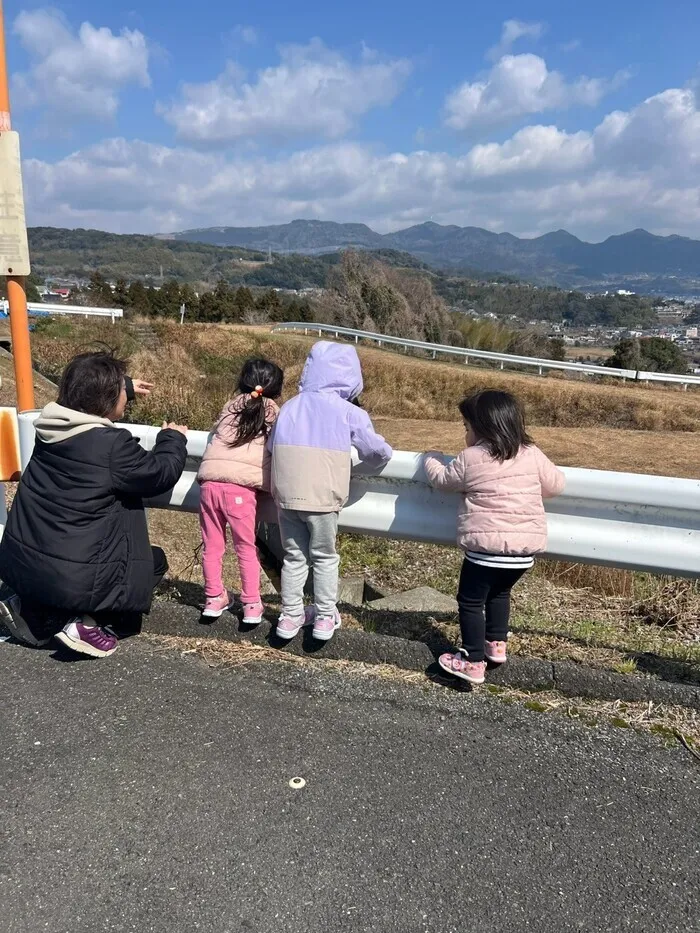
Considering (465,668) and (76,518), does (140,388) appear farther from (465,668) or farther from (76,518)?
(465,668)

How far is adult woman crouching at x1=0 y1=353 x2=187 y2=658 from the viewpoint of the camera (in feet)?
9.41

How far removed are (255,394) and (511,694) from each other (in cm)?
168

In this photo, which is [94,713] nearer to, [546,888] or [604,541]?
[546,888]

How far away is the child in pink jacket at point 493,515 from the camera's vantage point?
109 inches

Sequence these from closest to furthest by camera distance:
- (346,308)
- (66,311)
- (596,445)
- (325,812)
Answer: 1. (325,812)
2. (596,445)
3. (66,311)
4. (346,308)

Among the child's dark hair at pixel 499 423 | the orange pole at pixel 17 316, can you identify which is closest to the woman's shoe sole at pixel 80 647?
the orange pole at pixel 17 316

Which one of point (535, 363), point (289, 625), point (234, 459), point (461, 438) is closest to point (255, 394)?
point (234, 459)

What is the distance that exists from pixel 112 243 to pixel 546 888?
8393 inches

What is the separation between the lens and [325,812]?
204 centimetres

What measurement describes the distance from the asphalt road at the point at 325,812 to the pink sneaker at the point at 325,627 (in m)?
0.23

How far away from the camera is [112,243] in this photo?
19500 cm

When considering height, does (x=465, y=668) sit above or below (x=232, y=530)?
below

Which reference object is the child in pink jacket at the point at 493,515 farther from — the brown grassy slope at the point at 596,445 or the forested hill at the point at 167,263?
the forested hill at the point at 167,263

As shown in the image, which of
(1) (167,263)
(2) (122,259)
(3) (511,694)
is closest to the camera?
(3) (511,694)
